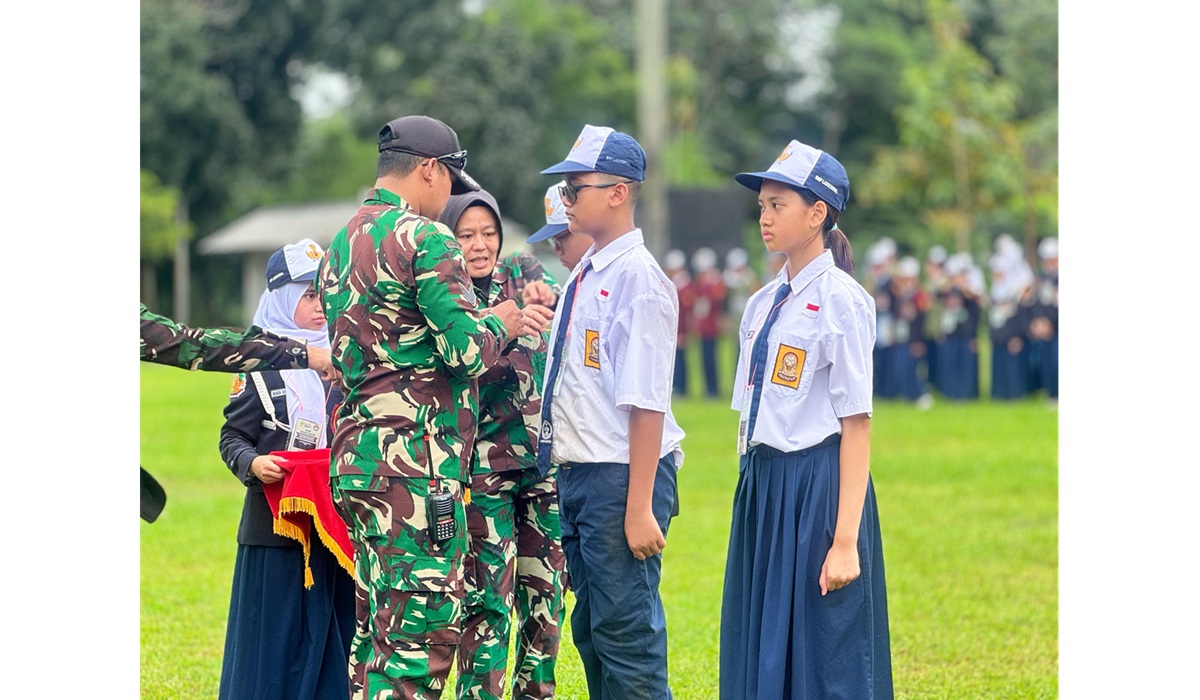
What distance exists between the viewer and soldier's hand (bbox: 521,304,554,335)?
456 cm

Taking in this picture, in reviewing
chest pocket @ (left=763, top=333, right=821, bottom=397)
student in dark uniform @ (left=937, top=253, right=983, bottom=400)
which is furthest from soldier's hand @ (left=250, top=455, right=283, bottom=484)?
student in dark uniform @ (left=937, top=253, right=983, bottom=400)

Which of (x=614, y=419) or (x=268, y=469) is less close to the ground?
(x=614, y=419)

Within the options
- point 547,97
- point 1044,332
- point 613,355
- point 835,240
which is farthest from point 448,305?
point 547,97

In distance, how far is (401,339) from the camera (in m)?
4.08

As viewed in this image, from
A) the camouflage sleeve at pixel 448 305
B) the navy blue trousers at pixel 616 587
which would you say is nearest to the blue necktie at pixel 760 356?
the navy blue trousers at pixel 616 587

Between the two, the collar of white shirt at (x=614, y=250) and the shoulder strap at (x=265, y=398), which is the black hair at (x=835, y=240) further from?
the shoulder strap at (x=265, y=398)

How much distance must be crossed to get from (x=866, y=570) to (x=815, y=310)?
2.56 feet

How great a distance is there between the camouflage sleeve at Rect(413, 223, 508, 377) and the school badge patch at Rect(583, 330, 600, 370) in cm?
46

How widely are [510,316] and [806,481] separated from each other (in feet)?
3.28

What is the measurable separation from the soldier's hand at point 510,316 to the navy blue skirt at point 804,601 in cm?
81

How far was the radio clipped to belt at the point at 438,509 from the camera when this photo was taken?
4.09 metres

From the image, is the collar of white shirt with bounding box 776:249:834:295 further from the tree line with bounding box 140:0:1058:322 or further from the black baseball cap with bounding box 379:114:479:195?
the tree line with bounding box 140:0:1058:322

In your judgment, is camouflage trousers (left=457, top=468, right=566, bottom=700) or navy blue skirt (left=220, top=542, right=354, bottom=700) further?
camouflage trousers (left=457, top=468, right=566, bottom=700)

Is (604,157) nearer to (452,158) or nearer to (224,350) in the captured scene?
(452,158)
